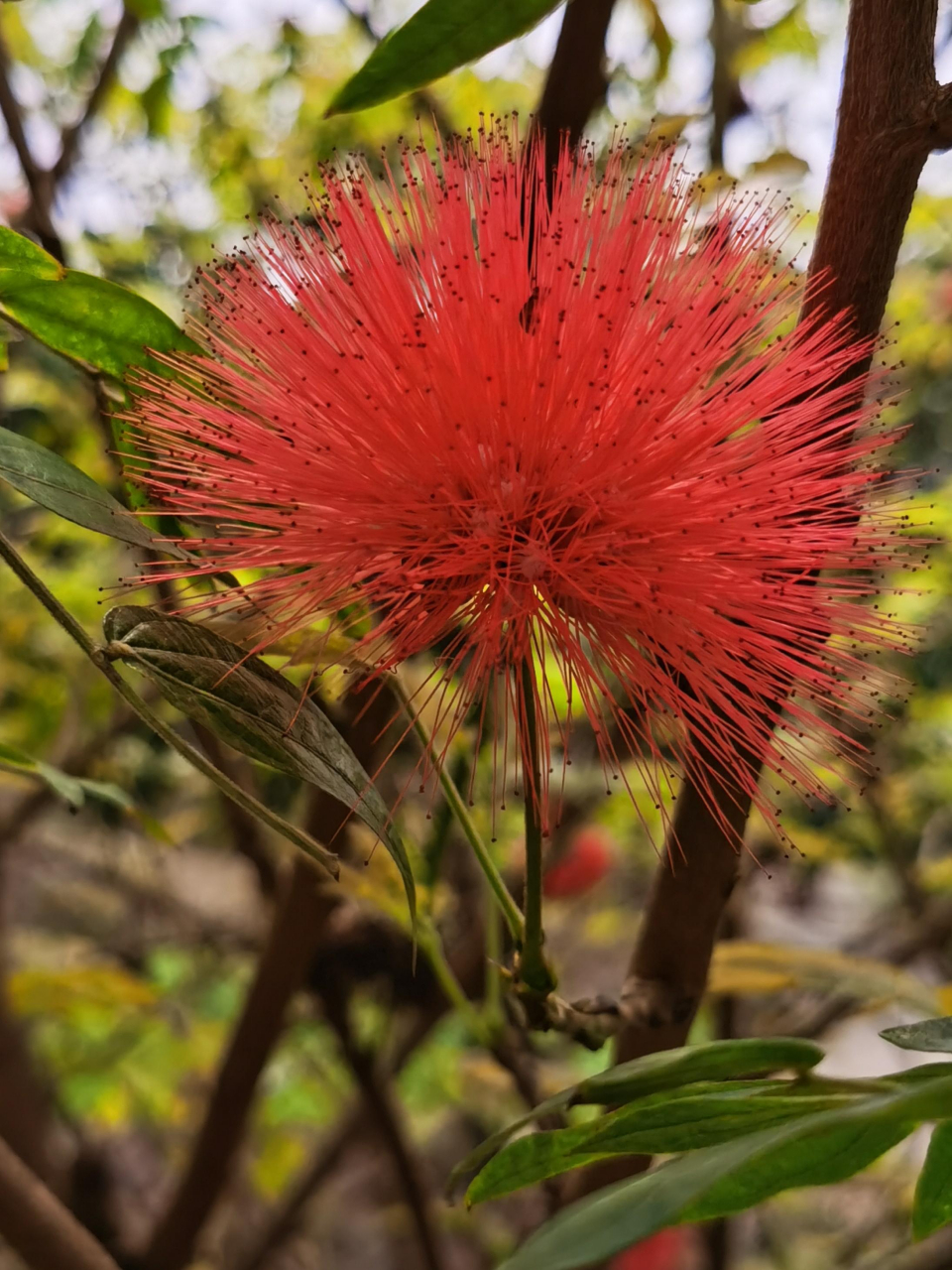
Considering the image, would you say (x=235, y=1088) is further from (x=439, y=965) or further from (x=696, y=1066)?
(x=696, y=1066)

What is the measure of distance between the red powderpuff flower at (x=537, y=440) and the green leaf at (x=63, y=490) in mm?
44

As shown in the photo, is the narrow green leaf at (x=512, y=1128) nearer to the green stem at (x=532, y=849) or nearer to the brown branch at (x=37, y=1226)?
the green stem at (x=532, y=849)

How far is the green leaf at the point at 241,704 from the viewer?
45 cm

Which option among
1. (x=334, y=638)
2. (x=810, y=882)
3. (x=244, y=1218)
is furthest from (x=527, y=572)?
(x=244, y=1218)

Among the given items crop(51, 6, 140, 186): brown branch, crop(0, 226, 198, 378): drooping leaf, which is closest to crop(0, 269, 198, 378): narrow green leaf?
crop(0, 226, 198, 378): drooping leaf

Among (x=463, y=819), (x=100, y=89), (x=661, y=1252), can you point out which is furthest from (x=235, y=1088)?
(x=661, y=1252)

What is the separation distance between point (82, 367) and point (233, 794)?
328mm

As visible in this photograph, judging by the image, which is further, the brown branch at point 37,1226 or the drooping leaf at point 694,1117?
the brown branch at point 37,1226

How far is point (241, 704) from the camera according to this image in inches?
18.6

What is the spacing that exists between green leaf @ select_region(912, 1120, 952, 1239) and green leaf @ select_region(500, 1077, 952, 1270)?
0.04 metres

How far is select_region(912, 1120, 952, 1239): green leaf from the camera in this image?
437mm

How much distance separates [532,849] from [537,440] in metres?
0.22

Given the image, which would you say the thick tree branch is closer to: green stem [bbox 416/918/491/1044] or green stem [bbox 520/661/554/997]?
green stem [bbox 416/918/491/1044]

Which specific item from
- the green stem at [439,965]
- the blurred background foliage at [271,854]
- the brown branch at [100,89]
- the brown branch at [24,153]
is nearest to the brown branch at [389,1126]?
the blurred background foliage at [271,854]
